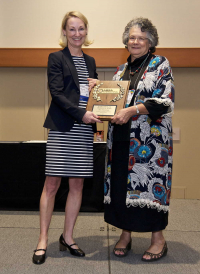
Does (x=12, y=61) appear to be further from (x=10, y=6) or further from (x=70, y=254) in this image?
(x=70, y=254)

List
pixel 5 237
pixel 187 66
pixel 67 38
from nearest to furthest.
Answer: pixel 67 38 → pixel 5 237 → pixel 187 66

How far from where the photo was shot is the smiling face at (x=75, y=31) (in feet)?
7.61

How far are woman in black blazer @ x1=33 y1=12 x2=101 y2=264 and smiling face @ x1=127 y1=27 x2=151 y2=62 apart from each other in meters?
0.35

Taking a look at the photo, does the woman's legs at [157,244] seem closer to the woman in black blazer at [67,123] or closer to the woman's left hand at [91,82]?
the woman in black blazer at [67,123]

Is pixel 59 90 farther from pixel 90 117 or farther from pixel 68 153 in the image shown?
pixel 68 153

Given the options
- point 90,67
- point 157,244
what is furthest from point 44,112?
point 157,244

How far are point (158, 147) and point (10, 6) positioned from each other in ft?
13.6

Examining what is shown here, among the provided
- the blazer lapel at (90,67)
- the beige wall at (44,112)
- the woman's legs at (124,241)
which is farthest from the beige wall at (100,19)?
the woman's legs at (124,241)

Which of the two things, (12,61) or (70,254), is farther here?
(12,61)

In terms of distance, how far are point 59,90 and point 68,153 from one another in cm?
47

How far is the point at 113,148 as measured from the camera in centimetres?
242

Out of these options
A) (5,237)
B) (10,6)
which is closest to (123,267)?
(5,237)

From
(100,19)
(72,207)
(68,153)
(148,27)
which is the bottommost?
(72,207)

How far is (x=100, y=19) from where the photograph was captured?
5195 mm
